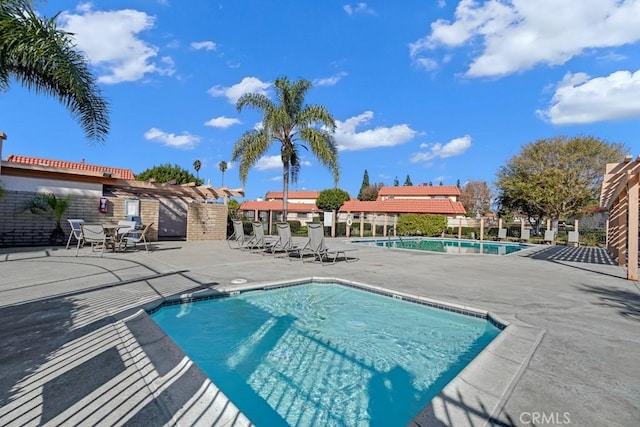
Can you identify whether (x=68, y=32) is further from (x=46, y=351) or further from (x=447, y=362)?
(x=447, y=362)

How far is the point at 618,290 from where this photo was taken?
6195 millimetres

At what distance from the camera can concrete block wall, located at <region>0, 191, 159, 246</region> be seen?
11.6m

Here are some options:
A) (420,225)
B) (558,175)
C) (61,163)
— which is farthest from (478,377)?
(558,175)

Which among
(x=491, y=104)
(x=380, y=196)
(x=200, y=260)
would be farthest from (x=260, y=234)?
(x=380, y=196)

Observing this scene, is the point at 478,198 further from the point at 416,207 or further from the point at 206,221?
the point at 206,221

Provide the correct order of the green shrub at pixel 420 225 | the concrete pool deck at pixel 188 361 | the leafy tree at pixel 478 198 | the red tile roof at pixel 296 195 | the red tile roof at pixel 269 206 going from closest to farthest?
the concrete pool deck at pixel 188 361 → the green shrub at pixel 420 225 → the red tile roof at pixel 269 206 → the leafy tree at pixel 478 198 → the red tile roof at pixel 296 195

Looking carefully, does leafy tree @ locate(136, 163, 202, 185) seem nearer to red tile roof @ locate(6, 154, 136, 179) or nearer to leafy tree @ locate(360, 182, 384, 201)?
red tile roof @ locate(6, 154, 136, 179)

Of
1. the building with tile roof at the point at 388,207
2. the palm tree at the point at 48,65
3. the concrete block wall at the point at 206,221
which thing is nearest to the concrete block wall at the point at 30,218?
the concrete block wall at the point at 206,221

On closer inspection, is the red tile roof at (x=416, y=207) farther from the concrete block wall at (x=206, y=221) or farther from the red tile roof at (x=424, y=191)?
the red tile roof at (x=424, y=191)

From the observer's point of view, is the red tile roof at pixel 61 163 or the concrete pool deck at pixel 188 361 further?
the red tile roof at pixel 61 163

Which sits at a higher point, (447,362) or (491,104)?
(491,104)

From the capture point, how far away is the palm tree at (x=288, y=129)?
14.9m

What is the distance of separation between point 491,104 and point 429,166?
76.8 feet

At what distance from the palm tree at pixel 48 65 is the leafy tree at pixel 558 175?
2752 cm
